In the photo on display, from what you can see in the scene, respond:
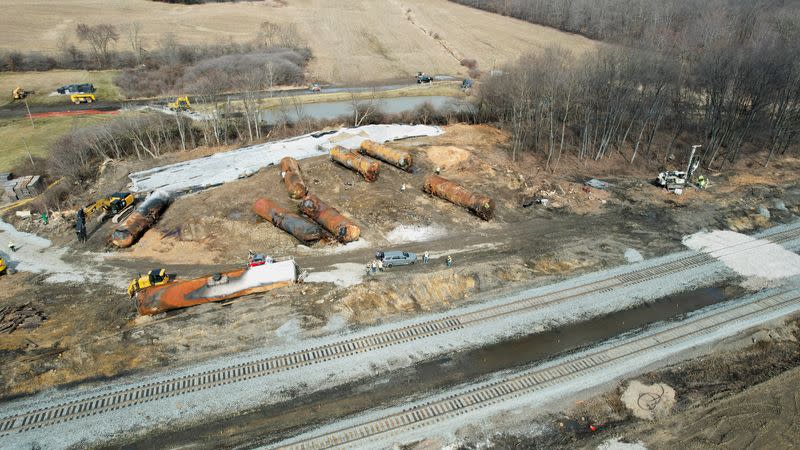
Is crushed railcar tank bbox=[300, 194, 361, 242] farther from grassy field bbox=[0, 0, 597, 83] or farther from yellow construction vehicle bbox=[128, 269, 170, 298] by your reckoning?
grassy field bbox=[0, 0, 597, 83]

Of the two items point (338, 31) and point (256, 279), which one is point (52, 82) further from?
point (256, 279)

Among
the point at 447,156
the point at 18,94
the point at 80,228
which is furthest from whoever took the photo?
the point at 18,94

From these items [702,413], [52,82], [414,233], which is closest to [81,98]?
[52,82]

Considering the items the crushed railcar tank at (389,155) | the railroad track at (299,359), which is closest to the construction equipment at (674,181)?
the railroad track at (299,359)

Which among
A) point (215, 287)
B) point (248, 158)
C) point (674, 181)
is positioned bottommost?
point (215, 287)

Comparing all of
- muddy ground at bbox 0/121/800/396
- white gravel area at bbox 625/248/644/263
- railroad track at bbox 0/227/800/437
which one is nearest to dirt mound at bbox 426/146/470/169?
muddy ground at bbox 0/121/800/396

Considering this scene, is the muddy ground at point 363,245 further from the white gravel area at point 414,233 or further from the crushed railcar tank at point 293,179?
the crushed railcar tank at point 293,179
